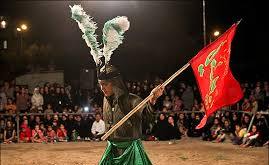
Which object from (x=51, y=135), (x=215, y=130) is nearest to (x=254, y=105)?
(x=215, y=130)

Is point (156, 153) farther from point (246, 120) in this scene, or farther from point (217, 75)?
point (217, 75)

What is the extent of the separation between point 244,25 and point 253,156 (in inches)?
534

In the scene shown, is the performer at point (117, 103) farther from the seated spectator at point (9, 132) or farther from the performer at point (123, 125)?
the seated spectator at point (9, 132)

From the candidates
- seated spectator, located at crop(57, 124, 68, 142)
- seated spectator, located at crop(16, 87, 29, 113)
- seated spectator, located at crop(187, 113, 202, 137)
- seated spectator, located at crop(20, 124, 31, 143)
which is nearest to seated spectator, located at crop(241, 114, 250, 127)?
seated spectator, located at crop(187, 113, 202, 137)

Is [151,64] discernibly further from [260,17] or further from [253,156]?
[253,156]

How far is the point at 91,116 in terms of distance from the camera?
1441 cm

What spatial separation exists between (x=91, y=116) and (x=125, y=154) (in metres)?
8.94

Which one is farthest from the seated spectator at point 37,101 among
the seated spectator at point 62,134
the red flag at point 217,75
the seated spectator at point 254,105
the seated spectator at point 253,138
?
the red flag at point 217,75

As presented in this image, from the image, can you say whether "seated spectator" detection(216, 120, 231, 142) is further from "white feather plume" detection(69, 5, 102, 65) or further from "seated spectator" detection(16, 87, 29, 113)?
"white feather plume" detection(69, 5, 102, 65)

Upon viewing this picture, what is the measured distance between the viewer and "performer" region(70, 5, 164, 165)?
554cm

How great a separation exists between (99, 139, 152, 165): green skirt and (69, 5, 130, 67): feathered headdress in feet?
3.40

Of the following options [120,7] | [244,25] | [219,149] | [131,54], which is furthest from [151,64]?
[219,149]

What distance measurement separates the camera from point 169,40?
2556 cm

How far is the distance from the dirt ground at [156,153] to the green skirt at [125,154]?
4.42 m
